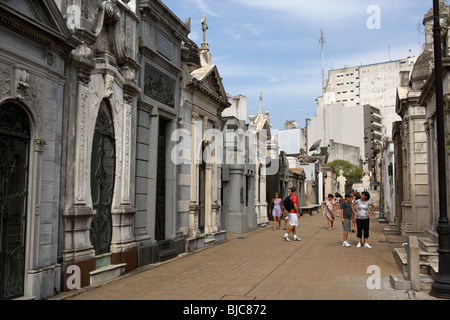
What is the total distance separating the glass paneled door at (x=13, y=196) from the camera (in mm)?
6281

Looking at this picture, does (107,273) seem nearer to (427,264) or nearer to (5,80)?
(5,80)

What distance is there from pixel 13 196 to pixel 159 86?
5.69 meters

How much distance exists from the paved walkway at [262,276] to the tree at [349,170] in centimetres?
5908

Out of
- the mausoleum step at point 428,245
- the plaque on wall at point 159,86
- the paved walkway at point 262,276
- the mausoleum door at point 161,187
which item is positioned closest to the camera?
the paved walkway at point 262,276

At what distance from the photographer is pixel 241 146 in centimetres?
1977

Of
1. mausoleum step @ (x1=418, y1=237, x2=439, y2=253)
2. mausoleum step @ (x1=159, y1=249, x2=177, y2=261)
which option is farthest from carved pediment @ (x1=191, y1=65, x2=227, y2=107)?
mausoleum step @ (x1=418, y1=237, x2=439, y2=253)

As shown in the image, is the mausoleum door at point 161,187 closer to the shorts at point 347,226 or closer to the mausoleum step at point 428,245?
the shorts at point 347,226

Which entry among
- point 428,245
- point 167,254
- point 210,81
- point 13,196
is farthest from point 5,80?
point 210,81

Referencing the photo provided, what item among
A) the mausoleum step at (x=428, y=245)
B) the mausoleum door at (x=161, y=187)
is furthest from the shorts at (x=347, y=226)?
the mausoleum door at (x=161, y=187)

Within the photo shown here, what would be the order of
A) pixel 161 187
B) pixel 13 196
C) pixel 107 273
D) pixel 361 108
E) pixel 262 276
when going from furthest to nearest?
1. pixel 361 108
2. pixel 161 187
3. pixel 262 276
4. pixel 107 273
5. pixel 13 196

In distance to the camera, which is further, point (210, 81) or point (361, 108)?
point (361, 108)

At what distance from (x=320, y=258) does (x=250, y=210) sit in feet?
30.2

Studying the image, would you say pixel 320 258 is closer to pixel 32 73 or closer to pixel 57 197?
pixel 57 197

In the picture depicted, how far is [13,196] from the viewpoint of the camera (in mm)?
6480
